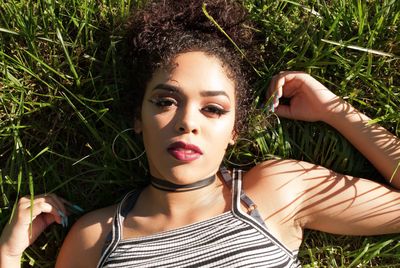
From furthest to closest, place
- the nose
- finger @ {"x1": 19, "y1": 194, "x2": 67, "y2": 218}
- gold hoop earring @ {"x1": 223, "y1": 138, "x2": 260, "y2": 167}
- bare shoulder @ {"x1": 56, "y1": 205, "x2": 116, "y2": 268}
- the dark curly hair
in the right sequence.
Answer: gold hoop earring @ {"x1": 223, "y1": 138, "x2": 260, "y2": 167}, finger @ {"x1": 19, "y1": 194, "x2": 67, "y2": 218}, bare shoulder @ {"x1": 56, "y1": 205, "x2": 116, "y2": 268}, the dark curly hair, the nose

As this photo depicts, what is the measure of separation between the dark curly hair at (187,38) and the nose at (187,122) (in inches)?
11.7

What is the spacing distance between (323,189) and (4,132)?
1.92 m

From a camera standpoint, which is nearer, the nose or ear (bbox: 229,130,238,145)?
the nose

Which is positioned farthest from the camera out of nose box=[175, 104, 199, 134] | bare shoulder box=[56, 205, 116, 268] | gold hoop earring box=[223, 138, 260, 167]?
gold hoop earring box=[223, 138, 260, 167]

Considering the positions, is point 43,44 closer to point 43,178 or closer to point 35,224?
point 43,178

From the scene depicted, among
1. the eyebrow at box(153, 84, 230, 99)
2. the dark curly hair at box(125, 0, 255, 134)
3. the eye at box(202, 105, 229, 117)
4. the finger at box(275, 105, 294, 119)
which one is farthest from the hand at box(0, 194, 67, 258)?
the finger at box(275, 105, 294, 119)

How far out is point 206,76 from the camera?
2.59 meters

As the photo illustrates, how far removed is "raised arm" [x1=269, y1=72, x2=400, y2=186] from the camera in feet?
Answer: 9.29

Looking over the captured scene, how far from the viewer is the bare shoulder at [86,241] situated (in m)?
2.84

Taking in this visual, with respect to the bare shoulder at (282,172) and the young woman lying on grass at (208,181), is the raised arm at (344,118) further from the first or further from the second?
the bare shoulder at (282,172)

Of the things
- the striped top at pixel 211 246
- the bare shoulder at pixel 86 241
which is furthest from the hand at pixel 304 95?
the bare shoulder at pixel 86 241

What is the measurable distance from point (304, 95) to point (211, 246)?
1003 mm

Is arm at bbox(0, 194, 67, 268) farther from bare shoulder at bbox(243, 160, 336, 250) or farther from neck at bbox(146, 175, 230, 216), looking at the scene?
bare shoulder at bbox(243, 160, 336, 250)

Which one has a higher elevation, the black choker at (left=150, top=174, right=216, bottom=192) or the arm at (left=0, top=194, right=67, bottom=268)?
the black choker at (left=150, top=174, right=216, bottom=192)
